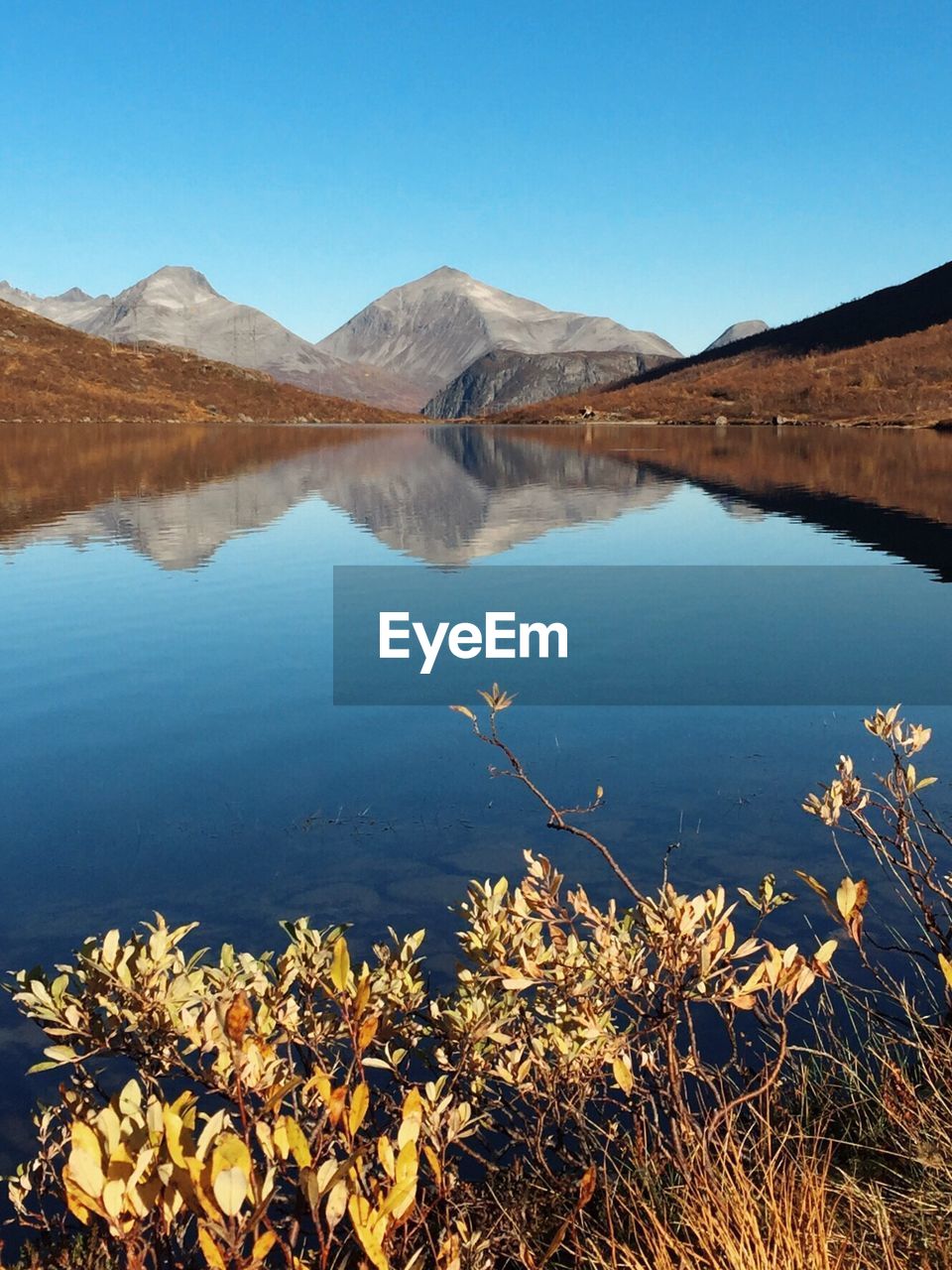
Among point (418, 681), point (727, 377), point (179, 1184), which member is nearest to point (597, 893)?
point (179, 1184)

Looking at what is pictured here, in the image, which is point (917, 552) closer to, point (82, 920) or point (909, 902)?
point (909, 902)

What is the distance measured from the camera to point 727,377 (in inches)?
6097

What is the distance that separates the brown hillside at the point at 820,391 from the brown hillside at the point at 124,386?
4040cm

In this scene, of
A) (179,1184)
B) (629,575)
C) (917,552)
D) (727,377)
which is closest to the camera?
(179,1184)

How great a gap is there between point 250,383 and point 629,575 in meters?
169

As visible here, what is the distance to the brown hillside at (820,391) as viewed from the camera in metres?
114

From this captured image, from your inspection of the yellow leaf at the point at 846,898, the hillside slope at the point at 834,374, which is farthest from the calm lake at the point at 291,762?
the hillside slope at the point at 834,374

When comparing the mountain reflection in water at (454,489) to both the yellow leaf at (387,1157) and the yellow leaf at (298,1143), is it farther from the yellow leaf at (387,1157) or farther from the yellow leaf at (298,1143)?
the yellow leaf at (298,1143)

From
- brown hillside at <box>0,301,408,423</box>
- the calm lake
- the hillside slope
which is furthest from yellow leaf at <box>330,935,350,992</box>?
brown hillside at <box>0,301,408,423</box>
